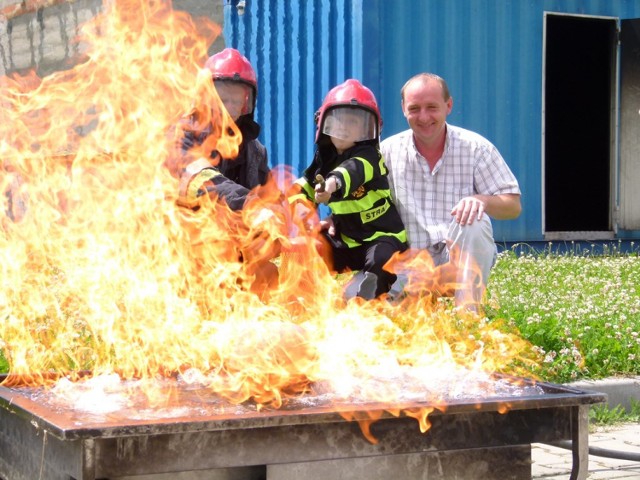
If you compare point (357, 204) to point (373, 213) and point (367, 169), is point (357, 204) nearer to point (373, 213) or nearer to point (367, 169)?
point (373, 213)

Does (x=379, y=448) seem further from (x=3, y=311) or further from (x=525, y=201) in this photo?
(x=525, y=201)

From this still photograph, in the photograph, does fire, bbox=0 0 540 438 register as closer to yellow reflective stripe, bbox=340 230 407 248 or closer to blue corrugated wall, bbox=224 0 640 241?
yellow reflective stripe, bbox=340 230 407 248

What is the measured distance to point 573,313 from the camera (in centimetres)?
696

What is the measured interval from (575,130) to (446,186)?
9087 millimetres

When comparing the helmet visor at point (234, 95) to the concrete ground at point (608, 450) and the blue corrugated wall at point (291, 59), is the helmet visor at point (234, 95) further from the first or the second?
the blue corrugated wall at point (291, 59)

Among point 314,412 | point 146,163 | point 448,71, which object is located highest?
point 448,71

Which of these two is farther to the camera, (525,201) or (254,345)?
(525,201)

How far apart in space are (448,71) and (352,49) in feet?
4.15

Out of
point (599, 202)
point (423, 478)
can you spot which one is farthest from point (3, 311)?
point (599, 202)

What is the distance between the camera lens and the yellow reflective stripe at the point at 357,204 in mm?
5875

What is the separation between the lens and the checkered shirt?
6.36 metres

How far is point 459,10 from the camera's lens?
1107cm

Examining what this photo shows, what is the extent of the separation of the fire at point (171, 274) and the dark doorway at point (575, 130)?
925 centimetres

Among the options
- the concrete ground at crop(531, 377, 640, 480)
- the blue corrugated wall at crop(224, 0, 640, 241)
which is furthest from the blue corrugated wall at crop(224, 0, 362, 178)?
the concrete ground at crop(531, 377, 640, 480)
